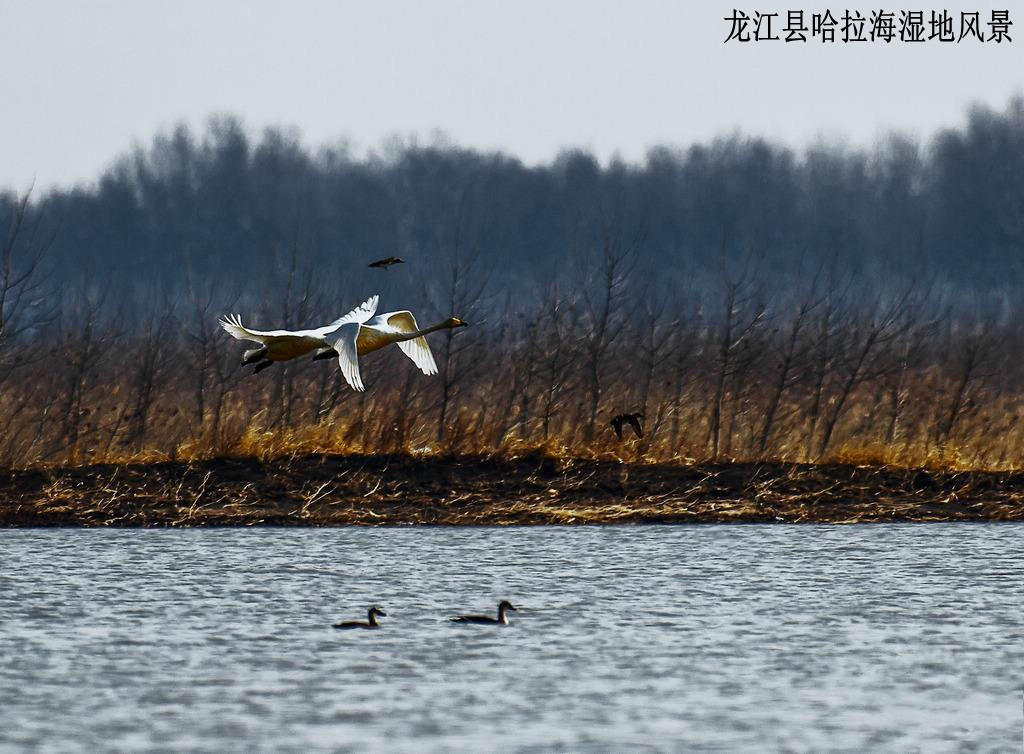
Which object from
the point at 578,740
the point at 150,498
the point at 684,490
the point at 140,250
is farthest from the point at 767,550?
the point at 140,250

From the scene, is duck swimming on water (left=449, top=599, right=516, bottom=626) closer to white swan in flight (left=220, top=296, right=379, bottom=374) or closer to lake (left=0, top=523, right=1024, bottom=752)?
lake (left=0, top=523, right=1024, bottom=752)

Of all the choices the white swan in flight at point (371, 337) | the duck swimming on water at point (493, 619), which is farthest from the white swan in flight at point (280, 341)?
the duck swimming on water at point (493, 619)

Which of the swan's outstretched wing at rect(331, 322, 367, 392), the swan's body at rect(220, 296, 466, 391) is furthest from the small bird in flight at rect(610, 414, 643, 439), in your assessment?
the swan's outstretched wing at rect(331, 322, 367, 392)

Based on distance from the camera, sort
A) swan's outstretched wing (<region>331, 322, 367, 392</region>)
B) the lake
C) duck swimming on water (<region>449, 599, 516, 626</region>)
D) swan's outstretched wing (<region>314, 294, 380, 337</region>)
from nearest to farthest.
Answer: the lake → swan's outstretched wing (<region>331, 322, 367, 392</region>) → duck swimming on water (<region>449, 599, 516, 626</region>) → swan's outstretched wing (<region>314, 294, 380, 337</region>)

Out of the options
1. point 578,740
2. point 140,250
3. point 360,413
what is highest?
point 140,250

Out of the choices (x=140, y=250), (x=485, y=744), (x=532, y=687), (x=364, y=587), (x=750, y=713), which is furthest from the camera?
(x=140, y=250)

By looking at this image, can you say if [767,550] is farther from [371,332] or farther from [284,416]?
[284,416]

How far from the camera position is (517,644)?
14305 millimetres

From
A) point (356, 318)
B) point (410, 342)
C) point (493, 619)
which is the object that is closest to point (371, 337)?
point (356, 318)

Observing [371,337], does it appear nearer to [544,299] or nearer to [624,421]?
[624,421]

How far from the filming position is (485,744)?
10.5m

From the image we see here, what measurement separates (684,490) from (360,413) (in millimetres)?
4942

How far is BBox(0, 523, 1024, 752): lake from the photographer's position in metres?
11.0

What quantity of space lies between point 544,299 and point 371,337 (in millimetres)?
14209
